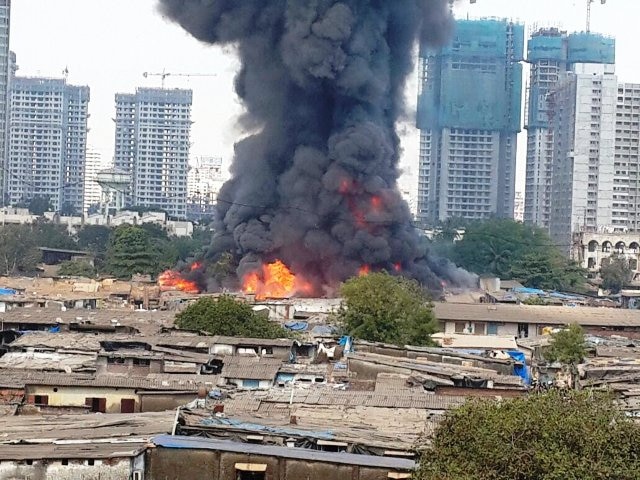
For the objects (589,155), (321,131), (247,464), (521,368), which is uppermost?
(589,155)

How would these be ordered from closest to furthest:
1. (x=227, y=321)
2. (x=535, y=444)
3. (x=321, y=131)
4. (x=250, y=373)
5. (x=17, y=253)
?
(x=535, y=444) → (x=250, y=373) → (x=227, y=321) → (x=321, y=131) → (x=17, y=253)

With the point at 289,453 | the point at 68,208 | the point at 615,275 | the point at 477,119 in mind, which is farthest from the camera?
the point at 68,208

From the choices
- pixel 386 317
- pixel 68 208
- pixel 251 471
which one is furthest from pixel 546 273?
pixel 68 208

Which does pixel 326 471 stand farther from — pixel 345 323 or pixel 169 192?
pixel 169 192

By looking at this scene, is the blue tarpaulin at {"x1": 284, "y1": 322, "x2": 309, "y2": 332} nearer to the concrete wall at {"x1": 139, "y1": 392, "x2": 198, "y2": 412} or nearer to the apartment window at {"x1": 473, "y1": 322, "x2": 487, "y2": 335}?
the apartment window at {"x1": 473, "y1": 322, "x2": 487, "y2": 335}

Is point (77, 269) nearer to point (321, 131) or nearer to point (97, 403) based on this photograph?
point (321, 131)

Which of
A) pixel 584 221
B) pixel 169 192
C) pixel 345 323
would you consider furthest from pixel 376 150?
pixel 169 192

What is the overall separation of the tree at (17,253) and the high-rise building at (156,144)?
56.7 metres

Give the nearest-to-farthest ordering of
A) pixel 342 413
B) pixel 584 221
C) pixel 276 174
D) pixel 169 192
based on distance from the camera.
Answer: pixel 342 413 → pixel 276 174 → pixel 584 221 → pixel 169 192

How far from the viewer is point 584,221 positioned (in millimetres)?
97250

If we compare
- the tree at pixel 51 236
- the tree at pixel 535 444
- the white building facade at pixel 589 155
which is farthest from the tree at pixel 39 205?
the tree at pixel 535 444

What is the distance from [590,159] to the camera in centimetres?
9812

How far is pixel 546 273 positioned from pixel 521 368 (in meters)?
40.1

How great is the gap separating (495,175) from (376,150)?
6262 cm
